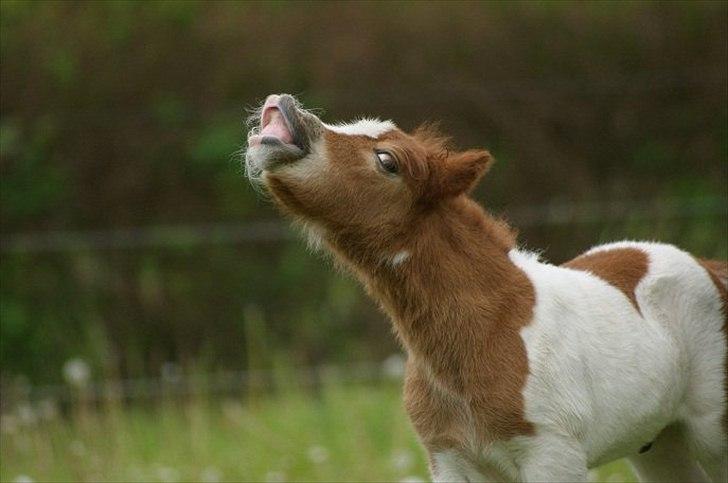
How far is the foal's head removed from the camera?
149 inches

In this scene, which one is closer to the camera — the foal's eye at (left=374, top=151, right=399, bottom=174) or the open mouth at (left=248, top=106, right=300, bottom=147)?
the open mouth at (left=248, top=106, right=300, bottom=147)

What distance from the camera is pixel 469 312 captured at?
13.1 feet

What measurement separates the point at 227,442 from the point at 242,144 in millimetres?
3295

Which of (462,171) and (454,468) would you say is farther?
(454,468)

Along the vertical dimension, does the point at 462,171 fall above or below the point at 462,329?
above

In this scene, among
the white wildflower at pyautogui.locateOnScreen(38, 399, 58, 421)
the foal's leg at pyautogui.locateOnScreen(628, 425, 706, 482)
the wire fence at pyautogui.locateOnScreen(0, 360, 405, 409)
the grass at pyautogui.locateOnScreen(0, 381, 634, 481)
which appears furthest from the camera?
the wire fence at pyautogui.locateOnScreen(0, 360, 405, 409)

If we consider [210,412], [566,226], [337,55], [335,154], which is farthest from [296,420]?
[337,55]

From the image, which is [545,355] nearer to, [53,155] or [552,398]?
[552,398]

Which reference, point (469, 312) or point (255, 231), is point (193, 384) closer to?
point (255, 231)

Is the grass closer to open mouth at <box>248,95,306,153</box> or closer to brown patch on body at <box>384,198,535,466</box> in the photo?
brown patch on body at <box>384,198,535,466</box>

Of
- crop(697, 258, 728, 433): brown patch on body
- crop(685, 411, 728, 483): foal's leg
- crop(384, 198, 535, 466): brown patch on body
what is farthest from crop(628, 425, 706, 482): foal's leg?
crop(384, 198, 535, 466): brown patch on body

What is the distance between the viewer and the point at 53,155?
31.7 ft

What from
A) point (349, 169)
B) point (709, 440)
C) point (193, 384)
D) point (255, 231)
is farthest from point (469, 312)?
point (255, 231)

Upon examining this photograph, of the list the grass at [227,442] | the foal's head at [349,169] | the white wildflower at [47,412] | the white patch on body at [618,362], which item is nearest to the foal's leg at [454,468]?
the white patch on body at [618,362]
